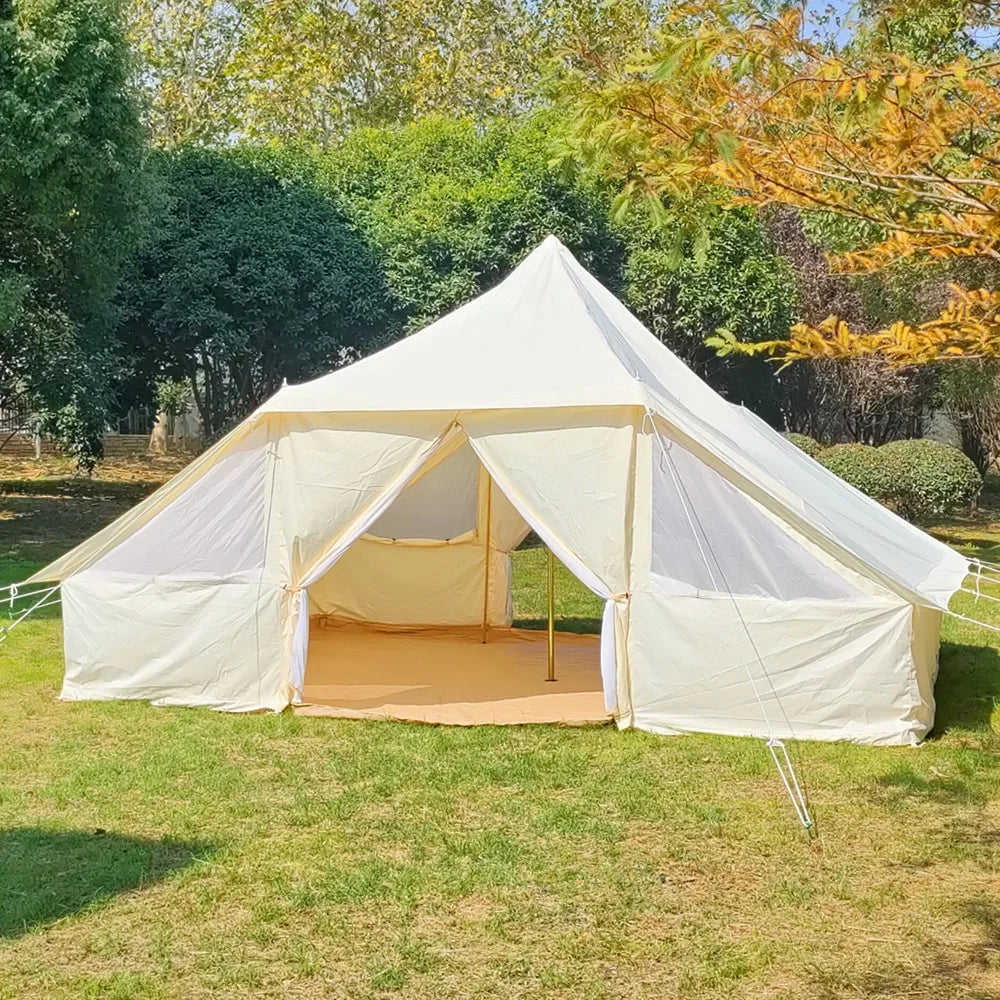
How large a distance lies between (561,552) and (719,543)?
0.76 metres

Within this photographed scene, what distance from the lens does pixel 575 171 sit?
3.93 metres

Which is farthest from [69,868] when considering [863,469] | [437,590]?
[863,469]

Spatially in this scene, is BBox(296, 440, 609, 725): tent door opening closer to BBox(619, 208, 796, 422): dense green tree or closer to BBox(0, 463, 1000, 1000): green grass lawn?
BBox(0, 463, 1000, 1000): green grass lawn

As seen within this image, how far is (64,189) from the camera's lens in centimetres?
1144

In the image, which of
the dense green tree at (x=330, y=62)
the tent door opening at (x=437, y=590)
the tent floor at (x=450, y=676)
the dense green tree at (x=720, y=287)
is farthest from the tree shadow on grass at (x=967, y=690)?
the dense green tree at (x=330, y=62)

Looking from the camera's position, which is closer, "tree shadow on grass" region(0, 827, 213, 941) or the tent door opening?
"tree shadow on grass" region(0, 827, 213, 941)

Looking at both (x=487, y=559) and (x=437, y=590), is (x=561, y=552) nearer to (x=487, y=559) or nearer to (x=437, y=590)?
(x=487, y=559)

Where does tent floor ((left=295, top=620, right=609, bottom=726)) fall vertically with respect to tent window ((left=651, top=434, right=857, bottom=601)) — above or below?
below

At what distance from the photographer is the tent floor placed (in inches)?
262

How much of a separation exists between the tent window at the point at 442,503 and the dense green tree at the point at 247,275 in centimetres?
751

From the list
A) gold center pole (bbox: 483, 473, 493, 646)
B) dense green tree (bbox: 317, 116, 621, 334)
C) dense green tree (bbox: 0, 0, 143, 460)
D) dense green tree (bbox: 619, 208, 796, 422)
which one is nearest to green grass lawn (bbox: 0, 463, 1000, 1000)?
gold center pole (bbox: 483, 473, 493, 646)

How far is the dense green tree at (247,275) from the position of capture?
52.6 ft

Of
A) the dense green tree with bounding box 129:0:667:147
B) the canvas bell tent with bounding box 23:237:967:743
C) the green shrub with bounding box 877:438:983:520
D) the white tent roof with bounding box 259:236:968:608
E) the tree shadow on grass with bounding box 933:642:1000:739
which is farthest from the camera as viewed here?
the dense green tree with bounding box 129:0:667:147

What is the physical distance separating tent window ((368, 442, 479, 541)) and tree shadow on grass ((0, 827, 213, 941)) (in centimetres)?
482
